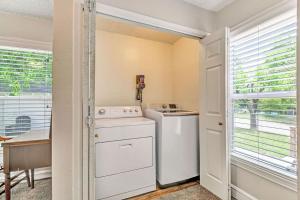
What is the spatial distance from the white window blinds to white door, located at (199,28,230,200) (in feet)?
7.62

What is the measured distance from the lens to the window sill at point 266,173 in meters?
1.35

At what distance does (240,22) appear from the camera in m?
1.80

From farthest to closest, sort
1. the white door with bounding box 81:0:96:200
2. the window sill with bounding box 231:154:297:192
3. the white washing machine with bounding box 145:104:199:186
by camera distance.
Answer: the white washing machine with bounding box 145:104:199:186
the window sill with bounding box 231:154:297:192
the white door with bounding box 81:0:96:200

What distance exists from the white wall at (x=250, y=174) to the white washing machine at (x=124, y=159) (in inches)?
40.8

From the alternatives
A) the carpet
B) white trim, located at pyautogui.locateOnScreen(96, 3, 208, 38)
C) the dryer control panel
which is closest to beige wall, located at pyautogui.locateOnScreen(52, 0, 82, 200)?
white trim, located at pyautogui.locateOnScreen(96, 3, 208, 38)

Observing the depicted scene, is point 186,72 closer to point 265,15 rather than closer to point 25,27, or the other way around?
point 265,15

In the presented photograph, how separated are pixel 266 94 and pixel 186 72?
1.39 metres

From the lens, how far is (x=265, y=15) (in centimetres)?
154

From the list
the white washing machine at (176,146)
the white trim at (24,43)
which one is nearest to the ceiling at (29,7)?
the white trim at (24,43)

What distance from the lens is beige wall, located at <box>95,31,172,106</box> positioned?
2.61 m

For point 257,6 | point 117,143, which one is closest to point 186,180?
point 117,143

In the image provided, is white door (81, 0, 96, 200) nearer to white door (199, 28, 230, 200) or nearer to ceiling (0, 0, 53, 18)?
ceiling (0, 0, 53, 18)

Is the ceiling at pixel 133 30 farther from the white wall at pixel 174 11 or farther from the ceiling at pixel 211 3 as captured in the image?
the ceiling at pixel 211 3

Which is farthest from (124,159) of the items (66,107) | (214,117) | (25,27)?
(25,27)
